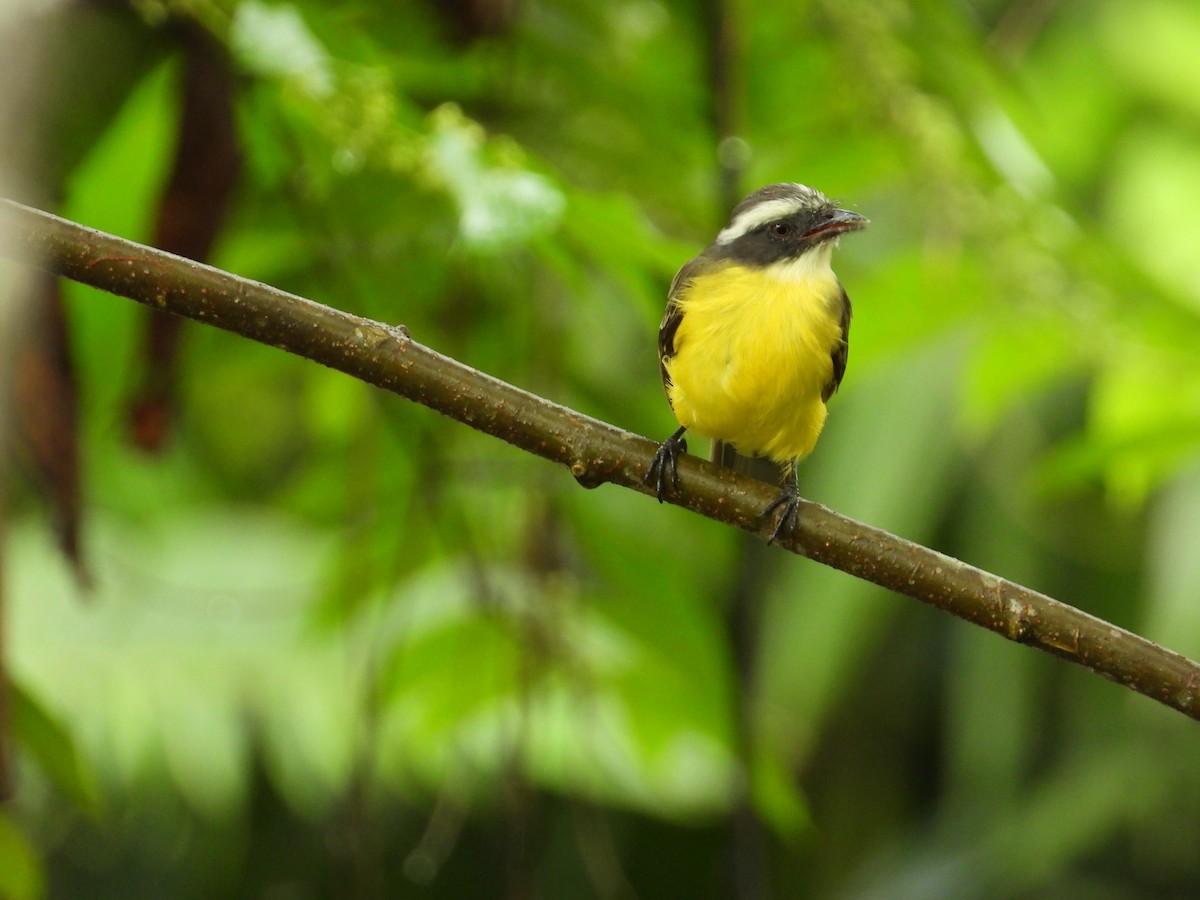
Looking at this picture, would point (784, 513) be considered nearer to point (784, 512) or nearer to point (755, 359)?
point (784, 512)

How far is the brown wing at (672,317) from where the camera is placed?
1.62m

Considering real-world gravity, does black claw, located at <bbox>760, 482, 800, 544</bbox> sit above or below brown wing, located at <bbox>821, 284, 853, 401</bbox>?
below

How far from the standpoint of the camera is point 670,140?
5.45 feet

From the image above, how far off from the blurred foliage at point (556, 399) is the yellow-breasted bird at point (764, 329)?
54 mm

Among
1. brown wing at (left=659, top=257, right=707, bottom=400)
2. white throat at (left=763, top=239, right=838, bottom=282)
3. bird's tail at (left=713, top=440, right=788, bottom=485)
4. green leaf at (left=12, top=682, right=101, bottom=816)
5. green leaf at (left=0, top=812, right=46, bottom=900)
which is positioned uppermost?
white throat at (left=763, top=239, right=838, bottom=282)

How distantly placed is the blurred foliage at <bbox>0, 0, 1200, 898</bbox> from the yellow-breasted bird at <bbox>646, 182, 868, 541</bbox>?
0.05m

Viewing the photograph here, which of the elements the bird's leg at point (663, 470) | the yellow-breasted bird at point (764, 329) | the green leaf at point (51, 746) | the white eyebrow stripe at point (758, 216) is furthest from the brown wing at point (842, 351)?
the green leaf at point (51, 746)

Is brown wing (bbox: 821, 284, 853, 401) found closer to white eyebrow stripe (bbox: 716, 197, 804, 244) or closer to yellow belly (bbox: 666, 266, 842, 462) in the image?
yellow belly (bbox: 666, 266, 842, 462)

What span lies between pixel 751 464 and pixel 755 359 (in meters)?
0.24

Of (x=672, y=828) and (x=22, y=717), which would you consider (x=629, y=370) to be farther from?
(x=672, y=828)

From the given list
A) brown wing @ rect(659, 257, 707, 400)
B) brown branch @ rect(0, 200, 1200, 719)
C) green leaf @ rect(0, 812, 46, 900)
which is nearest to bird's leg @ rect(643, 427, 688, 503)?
brown branch @ rect(0, 200, 1200, 719)

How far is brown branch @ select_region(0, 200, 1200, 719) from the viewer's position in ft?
2.83

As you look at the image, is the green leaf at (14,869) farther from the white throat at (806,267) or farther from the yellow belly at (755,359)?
the white throat at (806,267)

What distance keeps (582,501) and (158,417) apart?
0.57 meters
